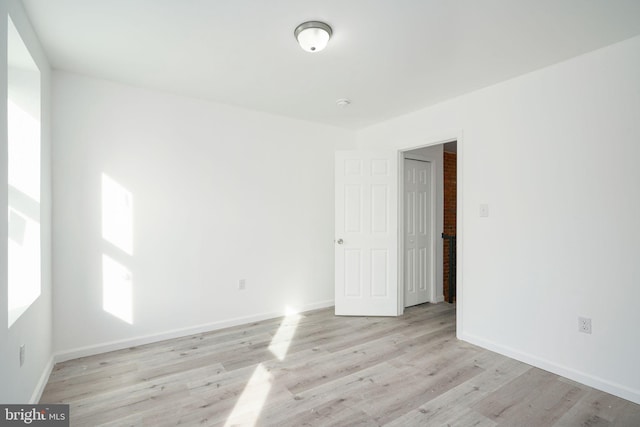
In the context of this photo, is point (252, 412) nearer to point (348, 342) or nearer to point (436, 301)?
point (348, 342)

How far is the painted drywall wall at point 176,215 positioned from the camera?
8.96 feet

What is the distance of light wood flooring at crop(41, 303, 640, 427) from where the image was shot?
1934mm

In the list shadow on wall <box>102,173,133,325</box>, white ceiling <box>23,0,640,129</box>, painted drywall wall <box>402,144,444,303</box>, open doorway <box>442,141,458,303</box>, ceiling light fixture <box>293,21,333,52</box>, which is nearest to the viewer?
white ceiling <box>23,0,640,129</box>

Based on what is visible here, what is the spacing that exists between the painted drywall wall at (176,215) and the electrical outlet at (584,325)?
266cm

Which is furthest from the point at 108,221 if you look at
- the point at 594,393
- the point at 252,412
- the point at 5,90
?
the point at 594,393

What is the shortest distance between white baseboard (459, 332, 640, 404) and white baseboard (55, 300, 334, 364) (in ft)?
6.78

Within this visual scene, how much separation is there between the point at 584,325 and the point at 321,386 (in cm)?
201

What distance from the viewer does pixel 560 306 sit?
248 centimetres

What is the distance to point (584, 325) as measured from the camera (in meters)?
2.34

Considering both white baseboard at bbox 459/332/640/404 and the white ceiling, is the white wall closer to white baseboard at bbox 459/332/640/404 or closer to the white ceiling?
white baseboard at bbox 459/332/640/404

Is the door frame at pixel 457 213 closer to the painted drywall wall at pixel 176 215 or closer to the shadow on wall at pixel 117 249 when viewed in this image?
the painted drywall wall at pixel 176 215

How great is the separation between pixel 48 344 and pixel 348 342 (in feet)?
8.24
